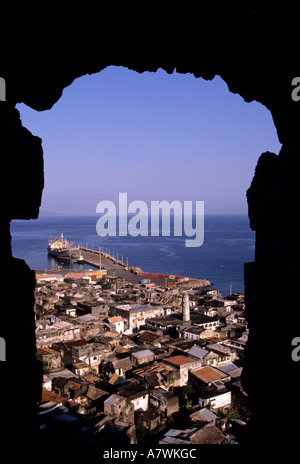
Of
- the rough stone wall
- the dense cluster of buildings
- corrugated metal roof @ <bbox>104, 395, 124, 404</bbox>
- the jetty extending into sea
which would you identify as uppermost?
the rough stone wall

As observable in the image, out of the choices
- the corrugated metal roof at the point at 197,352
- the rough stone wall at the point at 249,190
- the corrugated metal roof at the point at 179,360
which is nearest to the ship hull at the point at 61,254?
the corrugated metal roof at the point at 197,352

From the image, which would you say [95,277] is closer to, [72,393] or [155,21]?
[72,393]

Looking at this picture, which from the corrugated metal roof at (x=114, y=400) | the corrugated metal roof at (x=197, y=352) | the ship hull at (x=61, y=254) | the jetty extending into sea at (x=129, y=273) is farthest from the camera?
the ship hull at (x=61, y=254)

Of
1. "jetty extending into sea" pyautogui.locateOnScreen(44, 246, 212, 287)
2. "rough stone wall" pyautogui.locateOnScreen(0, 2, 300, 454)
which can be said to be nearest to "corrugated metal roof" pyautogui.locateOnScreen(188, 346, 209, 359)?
"rough stone wall" pyautogui.locateOnScreen(0, 2, 300, 454)

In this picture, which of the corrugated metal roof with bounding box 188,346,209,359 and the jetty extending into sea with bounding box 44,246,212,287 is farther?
the jetty extending into sea with bounding box 44,246,212,287

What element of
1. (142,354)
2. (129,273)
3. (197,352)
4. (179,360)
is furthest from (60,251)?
(179,360)

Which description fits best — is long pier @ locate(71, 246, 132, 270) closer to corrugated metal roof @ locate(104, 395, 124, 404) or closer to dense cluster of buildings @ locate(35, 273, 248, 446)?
dense cluster of buildings @ locate(35, 273, 248, 446)

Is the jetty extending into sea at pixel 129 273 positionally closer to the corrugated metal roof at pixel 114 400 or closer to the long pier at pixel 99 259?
the long pier at pixel 99 259
